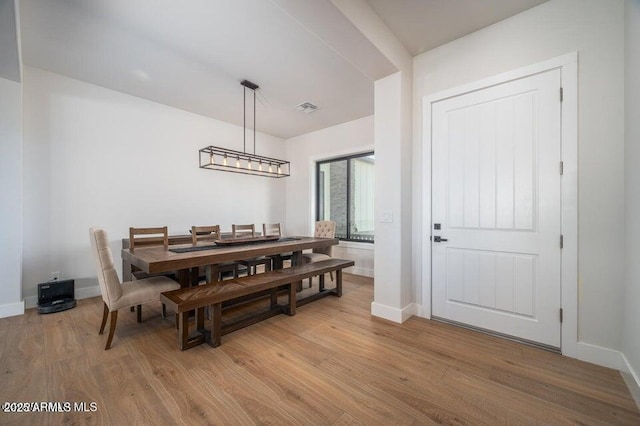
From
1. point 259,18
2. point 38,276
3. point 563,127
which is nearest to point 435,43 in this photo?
point 563,127

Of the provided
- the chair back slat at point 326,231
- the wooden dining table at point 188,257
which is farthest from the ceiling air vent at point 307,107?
the wooden dining table at point 188,257

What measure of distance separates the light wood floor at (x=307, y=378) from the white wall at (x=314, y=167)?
2363 millimetres

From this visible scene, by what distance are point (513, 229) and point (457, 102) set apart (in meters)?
1.35

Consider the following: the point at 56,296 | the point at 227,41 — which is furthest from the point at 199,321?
the point at 227,41

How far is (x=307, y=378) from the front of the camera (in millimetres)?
1770

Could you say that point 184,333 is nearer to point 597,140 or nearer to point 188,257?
point 188,257

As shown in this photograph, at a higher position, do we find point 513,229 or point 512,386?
point 513,229

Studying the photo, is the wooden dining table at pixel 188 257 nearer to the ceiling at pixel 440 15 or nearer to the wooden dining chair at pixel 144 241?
the wooden dining chair at pixel 144 241

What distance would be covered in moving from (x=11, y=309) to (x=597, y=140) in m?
5.79

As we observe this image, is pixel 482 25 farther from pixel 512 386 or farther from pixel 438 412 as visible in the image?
pixel 438 412

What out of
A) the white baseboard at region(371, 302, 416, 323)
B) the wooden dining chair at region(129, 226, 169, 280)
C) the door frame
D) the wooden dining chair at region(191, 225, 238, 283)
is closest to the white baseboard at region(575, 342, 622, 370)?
the door frame

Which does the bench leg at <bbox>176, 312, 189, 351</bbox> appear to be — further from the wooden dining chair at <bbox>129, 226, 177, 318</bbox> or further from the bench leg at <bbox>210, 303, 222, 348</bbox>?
the wooden dining chair at <bbox>129, 226, 177, 318</bbox>

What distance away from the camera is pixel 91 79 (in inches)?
133

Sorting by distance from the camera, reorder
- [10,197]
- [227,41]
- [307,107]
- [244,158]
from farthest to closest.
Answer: [307,107] < [244,158] < [10,197] < [227,41]
